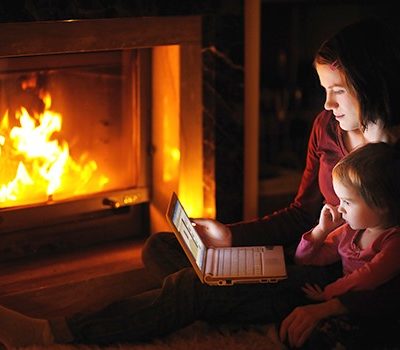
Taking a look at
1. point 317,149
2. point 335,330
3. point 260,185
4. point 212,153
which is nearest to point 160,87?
point 212,153

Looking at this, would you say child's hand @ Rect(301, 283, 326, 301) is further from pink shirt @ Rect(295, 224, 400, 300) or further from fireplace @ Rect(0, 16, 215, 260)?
fireplace @ Rect(0, 16, 215, 260)

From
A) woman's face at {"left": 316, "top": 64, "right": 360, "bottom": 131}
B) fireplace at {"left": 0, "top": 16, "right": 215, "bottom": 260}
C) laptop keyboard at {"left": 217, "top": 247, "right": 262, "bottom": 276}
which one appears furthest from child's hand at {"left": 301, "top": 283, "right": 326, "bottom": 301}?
fireplace at {"left": 0, "top": 16, "right": 215, "bottom": 260}

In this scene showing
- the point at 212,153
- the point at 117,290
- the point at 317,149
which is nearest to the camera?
the point at 317,149

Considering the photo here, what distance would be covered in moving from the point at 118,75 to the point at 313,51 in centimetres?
108

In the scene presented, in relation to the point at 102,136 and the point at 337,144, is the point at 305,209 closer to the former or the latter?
the point at 337,144

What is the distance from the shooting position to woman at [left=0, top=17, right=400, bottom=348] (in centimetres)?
206

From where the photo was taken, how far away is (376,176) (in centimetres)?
201

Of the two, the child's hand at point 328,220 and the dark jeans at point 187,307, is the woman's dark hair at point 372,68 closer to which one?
the child's hand at point 328,220

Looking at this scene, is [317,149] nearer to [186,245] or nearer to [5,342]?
[186,245]

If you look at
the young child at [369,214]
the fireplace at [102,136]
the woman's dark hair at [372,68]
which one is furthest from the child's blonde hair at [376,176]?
the fireplace at [102,136]

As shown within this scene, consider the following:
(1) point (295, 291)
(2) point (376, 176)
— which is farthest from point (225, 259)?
(2) point (376, 176)

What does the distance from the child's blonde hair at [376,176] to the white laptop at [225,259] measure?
0.29 m

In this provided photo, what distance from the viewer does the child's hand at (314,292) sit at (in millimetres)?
2098

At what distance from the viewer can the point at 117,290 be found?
246 centimetres
